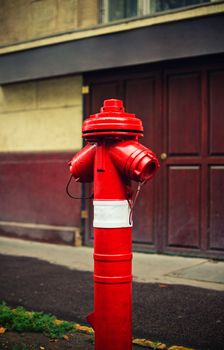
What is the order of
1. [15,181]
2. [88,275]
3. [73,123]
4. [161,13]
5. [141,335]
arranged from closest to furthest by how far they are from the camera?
1. [141,335]
2. [88,275]
3. [161,13]
4. [73,123]
5. [15,181]

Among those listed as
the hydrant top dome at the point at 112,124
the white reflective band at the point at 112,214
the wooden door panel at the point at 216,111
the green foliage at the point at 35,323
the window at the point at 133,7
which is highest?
the window at the point at 133,7

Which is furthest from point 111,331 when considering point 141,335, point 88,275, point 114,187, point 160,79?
point 160,79

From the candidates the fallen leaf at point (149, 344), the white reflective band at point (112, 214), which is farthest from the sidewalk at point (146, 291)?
the white reflective band at point (112, 214)

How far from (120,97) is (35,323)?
4385mm

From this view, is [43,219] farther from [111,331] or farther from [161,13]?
[111,331]

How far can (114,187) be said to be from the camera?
2713 mm

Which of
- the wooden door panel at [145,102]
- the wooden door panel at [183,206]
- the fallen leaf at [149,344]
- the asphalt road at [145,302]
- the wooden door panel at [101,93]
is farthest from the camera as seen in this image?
the wooden door panel at [101,93]

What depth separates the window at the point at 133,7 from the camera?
7.19 metres

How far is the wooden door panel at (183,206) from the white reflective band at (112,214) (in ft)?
14.1

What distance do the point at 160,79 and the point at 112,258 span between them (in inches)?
194

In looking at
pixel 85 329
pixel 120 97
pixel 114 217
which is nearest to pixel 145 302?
pixel 85 329

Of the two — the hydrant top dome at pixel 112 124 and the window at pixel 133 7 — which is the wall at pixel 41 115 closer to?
the window at pixel 133 7

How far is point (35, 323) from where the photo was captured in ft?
13.0

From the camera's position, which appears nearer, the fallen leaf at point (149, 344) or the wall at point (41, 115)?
the fallen leaf at point (149, 344)
